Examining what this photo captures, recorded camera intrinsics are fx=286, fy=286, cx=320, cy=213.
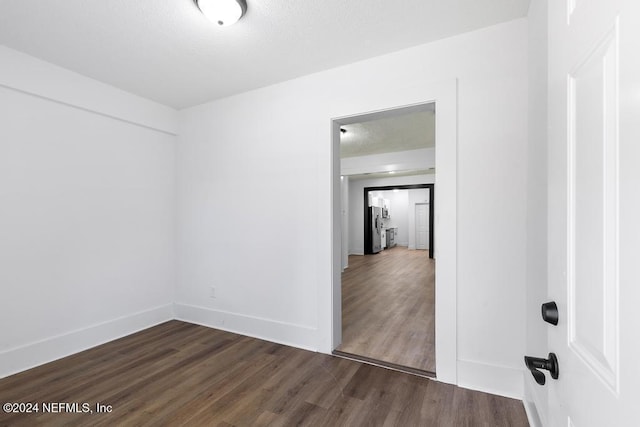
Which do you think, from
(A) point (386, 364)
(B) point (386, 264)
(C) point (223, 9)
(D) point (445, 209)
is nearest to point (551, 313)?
(D) point (445, 209)

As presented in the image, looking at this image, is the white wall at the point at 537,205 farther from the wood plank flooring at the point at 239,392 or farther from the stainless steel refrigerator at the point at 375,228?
the stainless steel refrigerator at the point at 375,228

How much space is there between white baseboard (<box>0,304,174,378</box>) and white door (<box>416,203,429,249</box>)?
956cm

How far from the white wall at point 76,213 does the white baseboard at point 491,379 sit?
Answer: 3.23 m

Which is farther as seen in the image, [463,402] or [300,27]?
[300,27]

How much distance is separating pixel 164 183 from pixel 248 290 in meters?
1.72

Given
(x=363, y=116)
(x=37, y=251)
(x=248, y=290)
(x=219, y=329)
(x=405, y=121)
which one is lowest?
(x=219, y=329)

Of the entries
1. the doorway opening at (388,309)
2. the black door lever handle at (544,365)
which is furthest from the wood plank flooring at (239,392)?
the black door lever handle at (544,365)

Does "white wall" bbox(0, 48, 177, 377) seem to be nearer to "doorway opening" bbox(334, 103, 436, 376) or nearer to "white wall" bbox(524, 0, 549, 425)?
"doorway opening" bbox(334, 103, 436, 376)

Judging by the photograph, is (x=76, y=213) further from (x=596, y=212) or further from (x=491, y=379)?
(x=491, y=379)

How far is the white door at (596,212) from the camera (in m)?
0.44

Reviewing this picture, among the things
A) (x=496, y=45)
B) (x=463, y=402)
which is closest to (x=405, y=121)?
(x=496, y=45)

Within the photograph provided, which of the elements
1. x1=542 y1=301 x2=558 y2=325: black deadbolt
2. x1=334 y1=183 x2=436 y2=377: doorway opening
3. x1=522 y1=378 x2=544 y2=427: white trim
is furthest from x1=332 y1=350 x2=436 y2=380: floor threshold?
x1=542 y1=301 x2=558 y2=325: black deadbolt

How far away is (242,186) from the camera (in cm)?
311

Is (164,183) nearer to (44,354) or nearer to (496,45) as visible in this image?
(44,354)
